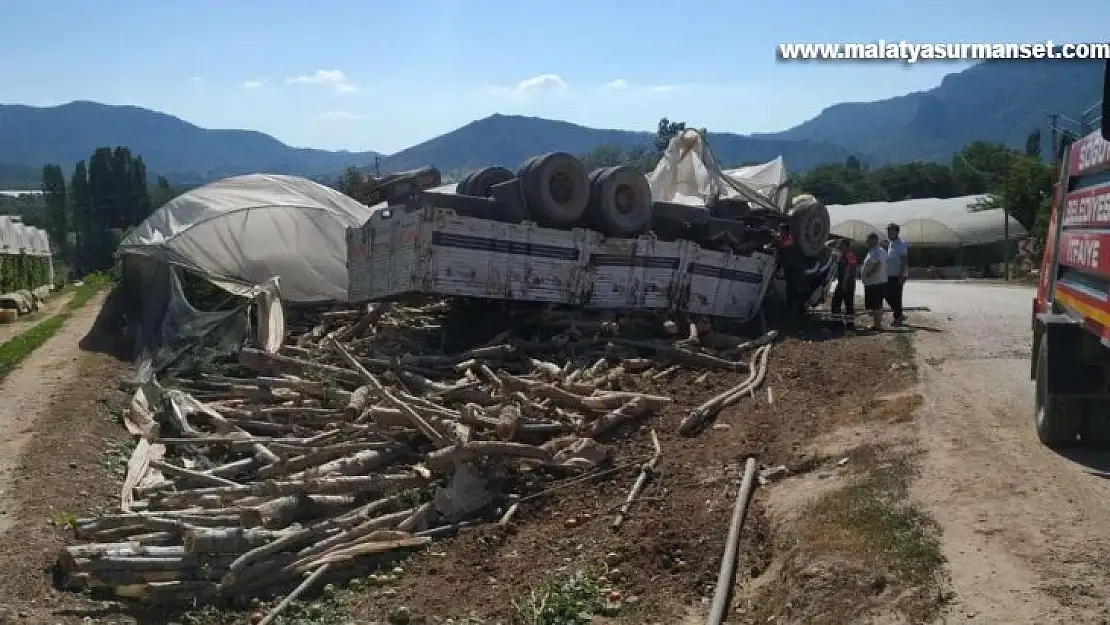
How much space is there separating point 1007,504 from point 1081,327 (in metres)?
1.78

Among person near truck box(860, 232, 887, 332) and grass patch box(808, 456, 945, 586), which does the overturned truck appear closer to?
person near truck box(860, 232, 887, 332)

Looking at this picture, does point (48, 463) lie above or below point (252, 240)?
below

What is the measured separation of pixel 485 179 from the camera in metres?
15.2

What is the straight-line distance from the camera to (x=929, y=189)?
7975 centimetres

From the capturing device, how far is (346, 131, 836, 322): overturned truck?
43.7 ft

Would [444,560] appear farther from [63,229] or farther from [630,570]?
[63,229]

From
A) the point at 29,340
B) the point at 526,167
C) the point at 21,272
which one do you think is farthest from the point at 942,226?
the point at 29,340

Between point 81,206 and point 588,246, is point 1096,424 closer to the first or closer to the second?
point 588,246

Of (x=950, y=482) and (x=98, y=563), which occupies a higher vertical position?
(x=950, y=482)

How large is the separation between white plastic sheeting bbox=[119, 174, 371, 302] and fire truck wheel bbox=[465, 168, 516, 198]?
141 inches

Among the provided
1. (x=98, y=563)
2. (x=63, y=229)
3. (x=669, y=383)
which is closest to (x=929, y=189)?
(x=63, y=229)

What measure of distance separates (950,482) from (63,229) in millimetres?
81116

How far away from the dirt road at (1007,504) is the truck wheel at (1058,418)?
14 centimetres

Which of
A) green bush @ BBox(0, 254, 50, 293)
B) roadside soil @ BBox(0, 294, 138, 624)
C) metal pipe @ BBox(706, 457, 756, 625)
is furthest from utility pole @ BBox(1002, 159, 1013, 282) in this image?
green bush @ BBox(0, 254, 50, 293)
